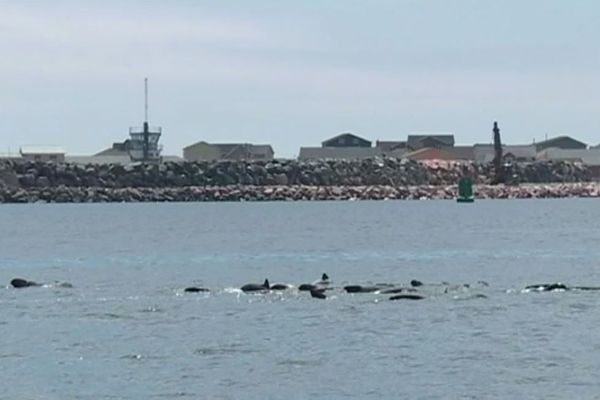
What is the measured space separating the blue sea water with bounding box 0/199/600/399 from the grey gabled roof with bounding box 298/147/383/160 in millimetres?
103524

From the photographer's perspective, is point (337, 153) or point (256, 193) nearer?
point (256, 193)

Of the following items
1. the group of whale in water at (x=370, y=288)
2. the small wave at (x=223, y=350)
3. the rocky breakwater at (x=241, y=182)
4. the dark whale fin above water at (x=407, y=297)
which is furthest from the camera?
the rocky breakwater at (x=241, y=182)

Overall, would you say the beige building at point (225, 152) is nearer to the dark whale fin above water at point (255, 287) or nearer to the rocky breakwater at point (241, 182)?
the rocky breakwater at point (241, 182)

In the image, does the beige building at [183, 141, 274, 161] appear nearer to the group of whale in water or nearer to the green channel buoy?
the green channel buoy

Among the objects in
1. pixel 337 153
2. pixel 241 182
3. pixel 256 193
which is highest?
pixel 337 153

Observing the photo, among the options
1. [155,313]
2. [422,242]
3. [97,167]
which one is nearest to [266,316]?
[155,313]

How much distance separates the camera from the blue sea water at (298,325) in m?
30.1

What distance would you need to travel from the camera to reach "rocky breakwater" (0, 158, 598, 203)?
6708 inches

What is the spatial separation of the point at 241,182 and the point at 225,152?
25.1 m

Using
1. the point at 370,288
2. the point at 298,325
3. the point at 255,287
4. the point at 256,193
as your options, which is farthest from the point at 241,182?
the point at 298,325

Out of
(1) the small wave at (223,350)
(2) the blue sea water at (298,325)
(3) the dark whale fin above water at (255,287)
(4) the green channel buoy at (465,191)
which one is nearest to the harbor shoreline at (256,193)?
(4) the green channel buoy at (465,191)

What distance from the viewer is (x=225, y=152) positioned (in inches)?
7761

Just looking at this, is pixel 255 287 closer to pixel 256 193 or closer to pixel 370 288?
pixel 370 288

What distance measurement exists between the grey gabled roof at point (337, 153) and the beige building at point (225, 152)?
4510mm
